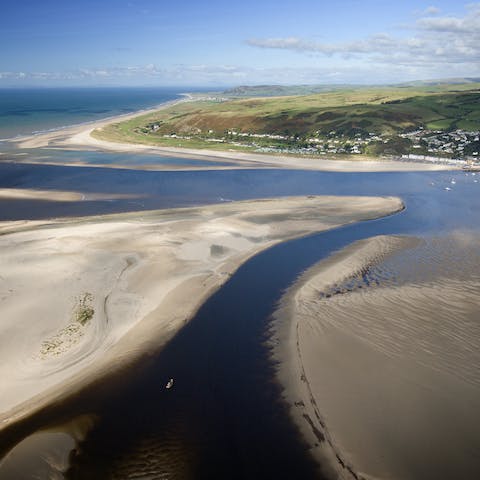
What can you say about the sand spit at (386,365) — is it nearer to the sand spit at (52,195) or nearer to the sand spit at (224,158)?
the sand spit at (52,195)

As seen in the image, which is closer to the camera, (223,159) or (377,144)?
(223,159)

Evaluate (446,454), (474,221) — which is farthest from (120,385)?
(474,221)

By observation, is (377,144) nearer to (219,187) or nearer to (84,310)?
(219,187)

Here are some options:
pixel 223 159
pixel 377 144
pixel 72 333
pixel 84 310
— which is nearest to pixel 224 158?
pixel 223 159

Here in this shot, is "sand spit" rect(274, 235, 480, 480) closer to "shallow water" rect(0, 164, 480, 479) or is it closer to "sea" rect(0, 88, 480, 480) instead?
"sea" rect(0, 88, 480, 480)

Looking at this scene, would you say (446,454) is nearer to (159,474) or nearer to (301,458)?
(301,458)

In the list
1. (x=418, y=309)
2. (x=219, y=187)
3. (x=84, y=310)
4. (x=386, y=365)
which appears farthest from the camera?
(x=219, y=187)

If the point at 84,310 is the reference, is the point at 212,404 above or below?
below
